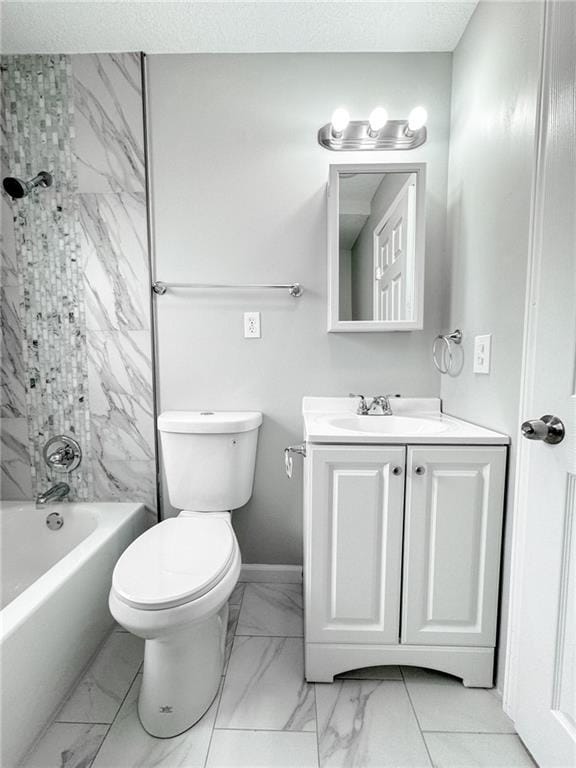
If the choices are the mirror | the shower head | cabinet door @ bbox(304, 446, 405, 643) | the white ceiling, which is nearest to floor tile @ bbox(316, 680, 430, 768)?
cabinet door @ bbox(304, 446, 405, 643)

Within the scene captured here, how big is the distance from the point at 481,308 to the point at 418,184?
0.54m

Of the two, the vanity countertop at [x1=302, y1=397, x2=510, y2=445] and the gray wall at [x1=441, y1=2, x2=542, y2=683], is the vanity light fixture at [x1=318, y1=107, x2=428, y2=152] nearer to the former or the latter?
the gray wall at [x1=441, y1=2, x2=542, y2=683]

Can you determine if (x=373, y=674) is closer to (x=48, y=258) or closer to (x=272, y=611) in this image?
(x=272, y=611)

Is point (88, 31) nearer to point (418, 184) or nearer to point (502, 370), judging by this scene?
point (418, 184)

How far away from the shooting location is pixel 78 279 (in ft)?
4.96

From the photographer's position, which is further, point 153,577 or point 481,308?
point 481,308

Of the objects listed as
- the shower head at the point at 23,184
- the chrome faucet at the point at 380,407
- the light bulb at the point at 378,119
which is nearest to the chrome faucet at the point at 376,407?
the chrome faucet at the point at 380,407

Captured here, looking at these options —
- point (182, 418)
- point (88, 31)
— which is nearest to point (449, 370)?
point (182, 418)

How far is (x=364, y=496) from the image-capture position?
104 centimetres

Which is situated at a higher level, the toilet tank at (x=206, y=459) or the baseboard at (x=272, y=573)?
the toilet tank at (x=206, y=459)

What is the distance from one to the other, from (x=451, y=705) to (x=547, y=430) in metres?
0.89

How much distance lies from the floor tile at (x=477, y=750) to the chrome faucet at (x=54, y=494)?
155 centimetres

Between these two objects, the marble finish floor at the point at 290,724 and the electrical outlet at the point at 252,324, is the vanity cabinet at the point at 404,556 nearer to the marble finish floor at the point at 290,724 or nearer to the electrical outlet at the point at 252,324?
the marble finish floor at the point at 290,724

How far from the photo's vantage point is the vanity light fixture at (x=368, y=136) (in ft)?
4.48
